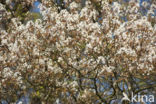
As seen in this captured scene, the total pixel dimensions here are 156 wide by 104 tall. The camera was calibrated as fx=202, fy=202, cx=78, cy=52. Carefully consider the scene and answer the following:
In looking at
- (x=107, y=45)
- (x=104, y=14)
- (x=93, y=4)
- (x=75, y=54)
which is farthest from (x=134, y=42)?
(x=93, y=4)

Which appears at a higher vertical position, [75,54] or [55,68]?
[75,54]

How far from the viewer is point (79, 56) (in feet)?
24.8

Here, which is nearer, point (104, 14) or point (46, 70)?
point (104, 14)

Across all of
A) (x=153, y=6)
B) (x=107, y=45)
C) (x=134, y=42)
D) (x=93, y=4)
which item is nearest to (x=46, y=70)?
(x=107, y=45)

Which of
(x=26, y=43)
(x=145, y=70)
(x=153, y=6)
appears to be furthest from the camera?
(x=153, y=6)

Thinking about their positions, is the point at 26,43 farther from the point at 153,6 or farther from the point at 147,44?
the point at 153,6

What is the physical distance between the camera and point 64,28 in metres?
7.55

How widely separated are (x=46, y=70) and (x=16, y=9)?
5779mm

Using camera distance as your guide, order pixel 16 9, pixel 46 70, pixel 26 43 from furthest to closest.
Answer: pixel 16 9 < pixel 46 70 < pixel 26 43

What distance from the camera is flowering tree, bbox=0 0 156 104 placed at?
6.50 metres

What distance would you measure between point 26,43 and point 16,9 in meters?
5.44

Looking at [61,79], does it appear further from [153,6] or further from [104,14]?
[153,6]

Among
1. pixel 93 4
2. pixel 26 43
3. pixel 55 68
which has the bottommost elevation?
pixel 55 68

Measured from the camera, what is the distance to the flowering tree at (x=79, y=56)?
650 centimetres
